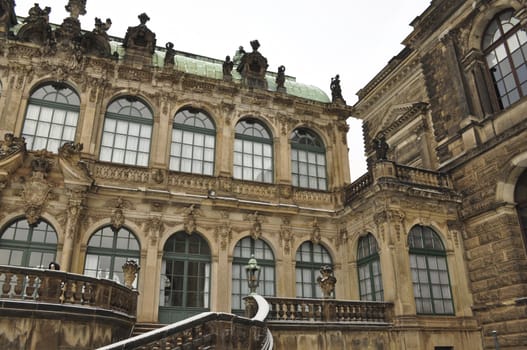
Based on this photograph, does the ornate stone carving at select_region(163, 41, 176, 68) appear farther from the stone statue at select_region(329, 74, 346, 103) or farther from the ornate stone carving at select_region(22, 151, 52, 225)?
the stone statue at select_region(329, 74, 346, 103)

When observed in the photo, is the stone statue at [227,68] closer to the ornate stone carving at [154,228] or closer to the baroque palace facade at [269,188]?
the baroque palace facade at [269,188]

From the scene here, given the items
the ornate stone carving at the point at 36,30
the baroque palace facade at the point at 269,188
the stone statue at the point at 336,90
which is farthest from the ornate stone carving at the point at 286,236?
the ornate stone carving at the point at 36,30

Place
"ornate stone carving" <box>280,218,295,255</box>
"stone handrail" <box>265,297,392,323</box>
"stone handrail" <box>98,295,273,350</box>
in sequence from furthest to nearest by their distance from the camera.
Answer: "ornate stone carving" <box>280,218,295,255</box>
"stone handrail" <box>265,297,392,323</box>
"stone handrail" <box>98,295,273,350</box>

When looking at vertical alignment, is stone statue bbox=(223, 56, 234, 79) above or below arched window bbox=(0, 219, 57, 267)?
above

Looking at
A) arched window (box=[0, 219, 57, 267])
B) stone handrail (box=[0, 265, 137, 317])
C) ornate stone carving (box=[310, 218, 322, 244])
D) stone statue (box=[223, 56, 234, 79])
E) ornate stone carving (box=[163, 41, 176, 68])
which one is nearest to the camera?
stone handrail (box=[0, 265, 137, 317])

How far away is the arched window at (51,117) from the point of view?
1432cm

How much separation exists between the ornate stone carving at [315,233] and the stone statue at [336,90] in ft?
18.7

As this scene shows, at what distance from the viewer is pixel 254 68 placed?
18.4 m

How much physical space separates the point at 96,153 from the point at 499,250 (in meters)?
13.2

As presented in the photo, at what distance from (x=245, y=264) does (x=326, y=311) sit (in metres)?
3.77

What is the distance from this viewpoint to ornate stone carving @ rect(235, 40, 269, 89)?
1809cm

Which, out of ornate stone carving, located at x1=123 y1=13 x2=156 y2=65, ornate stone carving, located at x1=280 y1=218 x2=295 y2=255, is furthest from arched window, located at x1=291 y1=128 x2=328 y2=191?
ornate stone carving, located at x1=123 y1=13 x2=156 y2=65

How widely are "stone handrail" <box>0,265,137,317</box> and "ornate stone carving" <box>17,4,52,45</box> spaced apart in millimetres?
9607

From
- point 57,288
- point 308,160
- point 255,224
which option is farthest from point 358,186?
point 57,288
